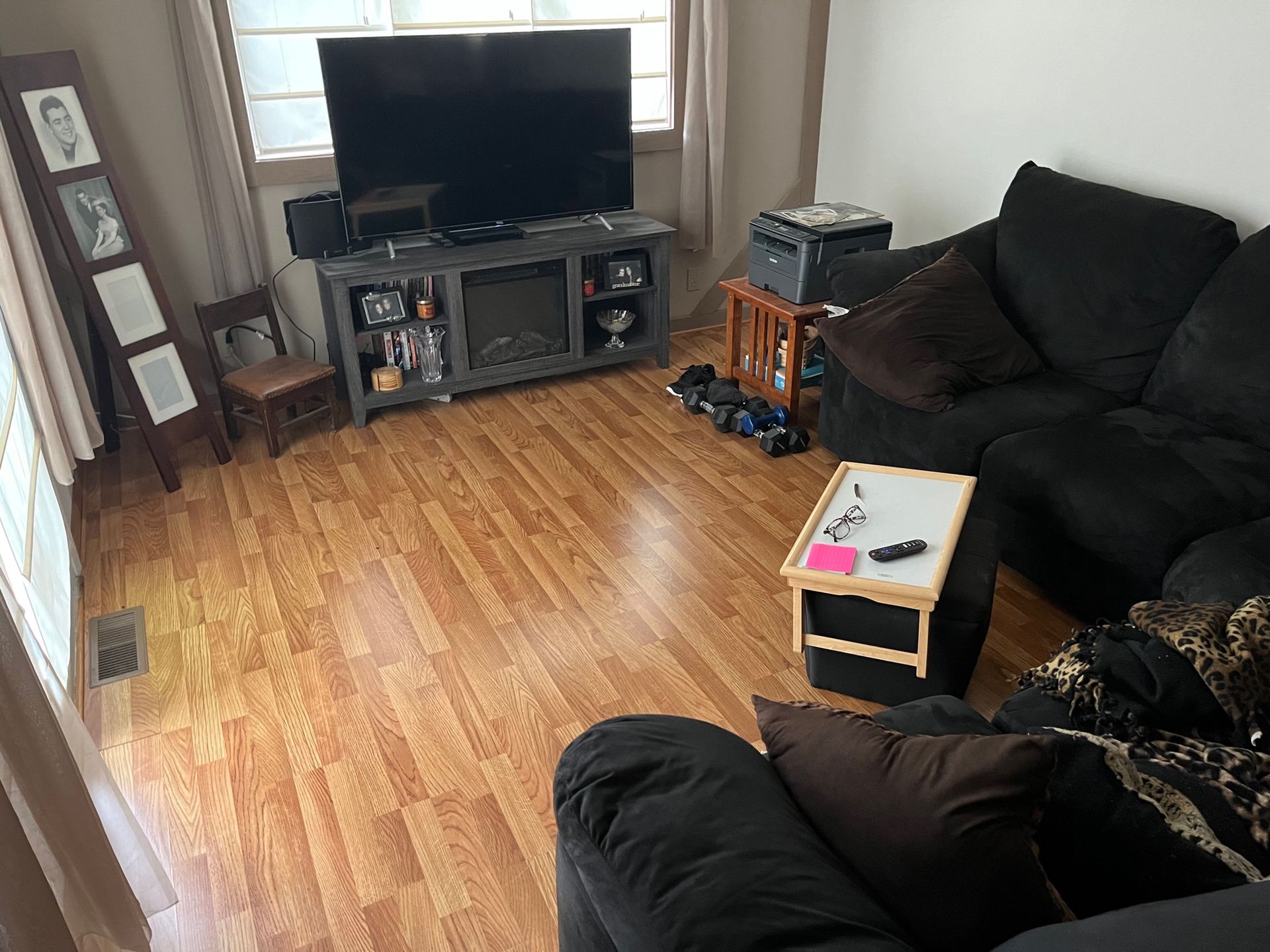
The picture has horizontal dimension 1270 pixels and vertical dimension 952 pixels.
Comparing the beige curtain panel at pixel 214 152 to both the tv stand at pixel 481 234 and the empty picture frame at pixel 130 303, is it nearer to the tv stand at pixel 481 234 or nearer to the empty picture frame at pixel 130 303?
the empty picture frame at pixel 130 303

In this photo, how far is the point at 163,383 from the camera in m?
3.38

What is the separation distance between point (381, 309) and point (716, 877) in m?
3.14

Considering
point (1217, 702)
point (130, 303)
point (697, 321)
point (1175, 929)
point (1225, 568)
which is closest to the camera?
point (1175, 929)

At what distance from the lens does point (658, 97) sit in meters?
4.36

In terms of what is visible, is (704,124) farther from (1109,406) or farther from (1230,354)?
(1230,354)

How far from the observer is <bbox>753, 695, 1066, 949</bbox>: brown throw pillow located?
1074mm

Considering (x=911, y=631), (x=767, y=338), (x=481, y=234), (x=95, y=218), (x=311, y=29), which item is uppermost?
(x=311, y=29)

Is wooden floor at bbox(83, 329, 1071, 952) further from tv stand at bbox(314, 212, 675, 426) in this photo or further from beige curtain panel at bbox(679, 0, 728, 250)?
beige curtain panel at bbox(679, 0, 728, 250)

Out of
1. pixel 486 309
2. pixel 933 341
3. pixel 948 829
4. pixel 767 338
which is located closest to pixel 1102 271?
pixel 933 341

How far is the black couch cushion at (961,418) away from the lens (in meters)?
2.79

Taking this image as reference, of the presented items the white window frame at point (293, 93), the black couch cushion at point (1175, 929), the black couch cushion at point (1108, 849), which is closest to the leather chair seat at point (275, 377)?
the white window frame at point (293, 93)

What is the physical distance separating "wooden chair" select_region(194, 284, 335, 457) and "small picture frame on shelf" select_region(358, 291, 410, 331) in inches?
9.4

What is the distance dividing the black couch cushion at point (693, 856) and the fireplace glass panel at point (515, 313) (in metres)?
2.87

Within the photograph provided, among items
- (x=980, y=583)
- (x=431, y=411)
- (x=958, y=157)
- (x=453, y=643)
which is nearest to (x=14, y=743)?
(x=453, y=643)
